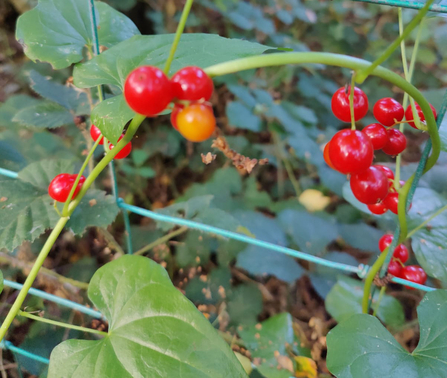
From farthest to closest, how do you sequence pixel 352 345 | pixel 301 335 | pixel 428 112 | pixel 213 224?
pixel 301 335, pixel 213 224, pixel 352 345, pixel 428 112

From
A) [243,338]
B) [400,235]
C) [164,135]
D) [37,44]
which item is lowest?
[243,338]

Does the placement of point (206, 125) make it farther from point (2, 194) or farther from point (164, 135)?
point (164, 135)

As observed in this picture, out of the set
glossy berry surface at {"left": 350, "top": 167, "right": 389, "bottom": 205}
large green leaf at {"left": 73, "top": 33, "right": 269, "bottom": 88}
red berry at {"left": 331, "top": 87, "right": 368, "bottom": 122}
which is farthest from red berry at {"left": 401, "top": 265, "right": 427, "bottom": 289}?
large green leaf at {"left": 73, "top": 33, "right": 269, "bottom": 88}

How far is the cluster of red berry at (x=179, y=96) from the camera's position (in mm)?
338

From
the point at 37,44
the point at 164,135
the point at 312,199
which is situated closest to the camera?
the point at 37,44

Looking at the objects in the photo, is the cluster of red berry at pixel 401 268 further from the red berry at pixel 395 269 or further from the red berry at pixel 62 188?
the red berry at pixel 62 188

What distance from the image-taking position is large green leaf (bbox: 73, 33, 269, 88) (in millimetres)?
528

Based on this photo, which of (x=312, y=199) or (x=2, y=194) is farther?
(x=312, y=199)

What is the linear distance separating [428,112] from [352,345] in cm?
36

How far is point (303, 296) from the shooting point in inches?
52.7

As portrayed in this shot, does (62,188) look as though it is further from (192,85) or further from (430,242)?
(430,242)

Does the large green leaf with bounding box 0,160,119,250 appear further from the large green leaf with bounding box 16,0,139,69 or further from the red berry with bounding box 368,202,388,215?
the red berry with bounding box 368,202,388,215

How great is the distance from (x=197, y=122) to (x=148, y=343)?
0.35m

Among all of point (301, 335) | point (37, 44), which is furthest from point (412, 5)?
point (301, 335)
